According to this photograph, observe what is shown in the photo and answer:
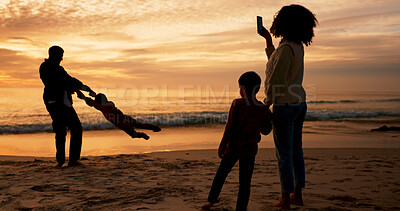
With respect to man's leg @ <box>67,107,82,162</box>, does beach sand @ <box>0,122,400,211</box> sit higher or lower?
lower

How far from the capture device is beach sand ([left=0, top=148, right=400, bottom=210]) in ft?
12.5

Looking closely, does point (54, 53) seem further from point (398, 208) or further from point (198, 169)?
point (398, 208)

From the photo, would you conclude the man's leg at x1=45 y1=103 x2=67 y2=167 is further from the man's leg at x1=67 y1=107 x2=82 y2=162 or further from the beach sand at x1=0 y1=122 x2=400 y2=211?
the beach sand at x1=0 y1=122 x2=400 y2=211

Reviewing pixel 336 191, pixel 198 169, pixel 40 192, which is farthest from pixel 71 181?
pixel 336 191

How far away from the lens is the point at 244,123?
3.21 m

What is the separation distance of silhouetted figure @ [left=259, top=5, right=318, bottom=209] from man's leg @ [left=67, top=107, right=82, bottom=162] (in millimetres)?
3943

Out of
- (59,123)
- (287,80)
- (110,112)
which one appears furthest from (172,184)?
(59,123)

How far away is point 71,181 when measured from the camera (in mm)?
4922

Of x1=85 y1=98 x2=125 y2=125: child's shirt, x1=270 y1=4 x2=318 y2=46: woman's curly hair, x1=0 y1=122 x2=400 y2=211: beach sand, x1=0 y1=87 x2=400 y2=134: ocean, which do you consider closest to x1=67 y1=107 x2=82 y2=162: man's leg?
x1=0 y1=122 x2=400 y2=211: beach sand

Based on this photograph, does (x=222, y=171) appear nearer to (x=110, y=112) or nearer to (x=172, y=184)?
(x=172, y=184)

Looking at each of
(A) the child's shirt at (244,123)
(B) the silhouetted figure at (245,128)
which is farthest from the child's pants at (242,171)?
(A) the child's shirt at (244,123)

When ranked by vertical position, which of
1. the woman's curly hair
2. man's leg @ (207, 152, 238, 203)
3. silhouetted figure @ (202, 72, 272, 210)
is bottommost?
man's leg @ (207, 152, 238, 203)

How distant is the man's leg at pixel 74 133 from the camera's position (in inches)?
237

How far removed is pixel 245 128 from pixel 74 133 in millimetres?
3952
